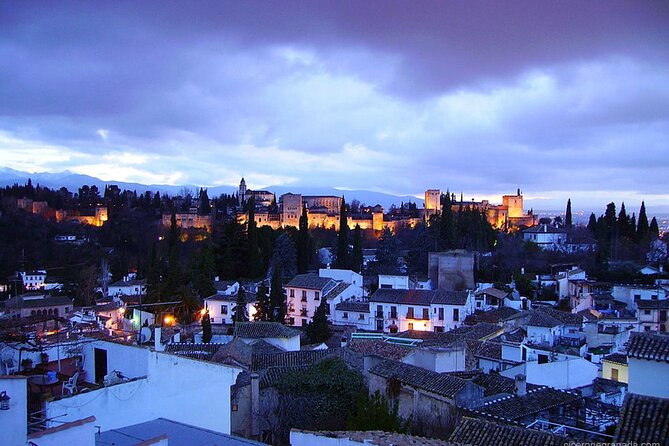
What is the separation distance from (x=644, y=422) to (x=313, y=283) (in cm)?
2551

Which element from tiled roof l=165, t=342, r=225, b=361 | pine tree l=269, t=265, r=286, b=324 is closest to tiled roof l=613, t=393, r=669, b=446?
tiled roof l=165, t=342, r=225, b=361

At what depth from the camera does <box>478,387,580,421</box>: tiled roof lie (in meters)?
9.38

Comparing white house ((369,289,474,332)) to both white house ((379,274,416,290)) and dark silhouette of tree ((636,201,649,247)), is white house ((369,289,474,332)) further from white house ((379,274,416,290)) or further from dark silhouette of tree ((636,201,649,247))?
dark silhouette of tree ((636,201,649,247))

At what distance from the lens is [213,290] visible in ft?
105

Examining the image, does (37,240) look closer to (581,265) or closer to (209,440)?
(581,265)

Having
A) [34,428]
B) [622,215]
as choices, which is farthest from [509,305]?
[34,428]

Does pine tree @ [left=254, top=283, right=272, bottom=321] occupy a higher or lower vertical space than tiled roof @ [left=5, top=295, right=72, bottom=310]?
higher

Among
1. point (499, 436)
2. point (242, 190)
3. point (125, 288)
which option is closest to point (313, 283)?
point (125, 288)

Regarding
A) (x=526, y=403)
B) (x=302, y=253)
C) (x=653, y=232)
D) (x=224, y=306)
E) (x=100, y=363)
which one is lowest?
(x=224, y=306)

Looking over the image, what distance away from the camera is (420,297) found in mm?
28016

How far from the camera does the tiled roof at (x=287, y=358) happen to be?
14.6m

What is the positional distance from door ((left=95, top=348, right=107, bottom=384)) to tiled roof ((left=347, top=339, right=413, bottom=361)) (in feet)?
24.3

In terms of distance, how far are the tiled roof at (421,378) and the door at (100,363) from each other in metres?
5.45

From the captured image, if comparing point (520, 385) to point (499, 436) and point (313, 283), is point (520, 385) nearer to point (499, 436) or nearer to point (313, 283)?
point (499, 436)
